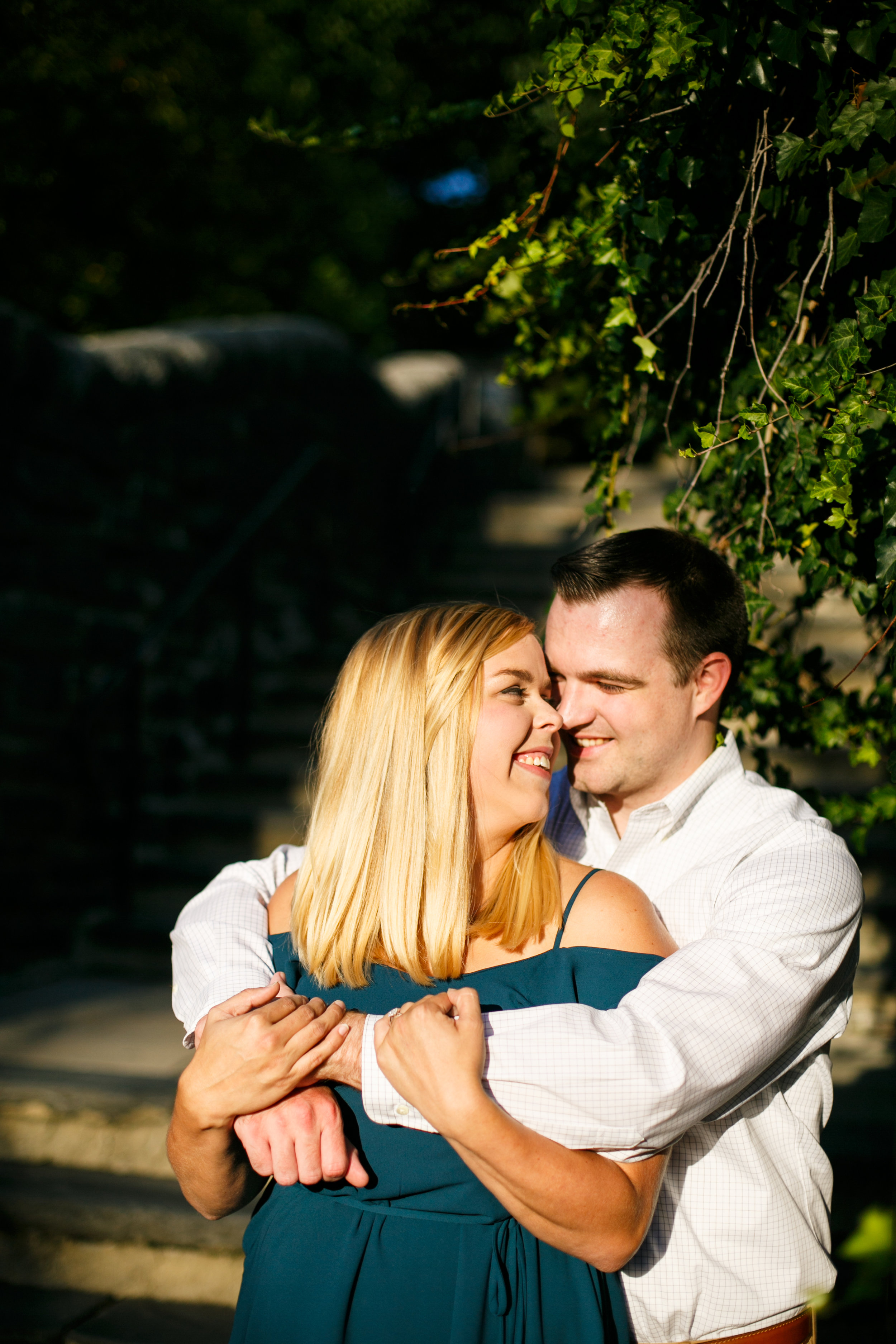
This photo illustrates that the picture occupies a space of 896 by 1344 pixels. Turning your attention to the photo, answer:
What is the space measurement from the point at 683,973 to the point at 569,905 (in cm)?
26

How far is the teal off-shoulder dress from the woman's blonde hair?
10 centimetres

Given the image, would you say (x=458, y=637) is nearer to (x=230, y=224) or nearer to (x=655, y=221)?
(x=655, y=221)

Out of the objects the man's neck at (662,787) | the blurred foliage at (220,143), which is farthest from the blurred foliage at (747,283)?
the blurred foliage at (220,143)

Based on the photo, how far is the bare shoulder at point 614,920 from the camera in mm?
1500

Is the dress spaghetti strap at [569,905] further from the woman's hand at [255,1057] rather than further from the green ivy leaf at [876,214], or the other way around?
the green ivy leaf at [876,214]

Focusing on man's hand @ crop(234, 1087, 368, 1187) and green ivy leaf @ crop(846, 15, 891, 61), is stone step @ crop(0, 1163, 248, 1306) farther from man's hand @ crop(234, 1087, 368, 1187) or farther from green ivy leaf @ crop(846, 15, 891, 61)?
green ivy leaf @ crop(846, 15, 891, 61)

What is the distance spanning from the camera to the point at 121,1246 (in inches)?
108

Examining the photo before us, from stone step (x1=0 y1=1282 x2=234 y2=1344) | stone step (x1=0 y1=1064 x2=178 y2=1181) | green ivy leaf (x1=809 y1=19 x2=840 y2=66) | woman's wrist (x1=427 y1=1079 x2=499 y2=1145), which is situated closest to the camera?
woman's wrist (x1=427 y1=1079 x2=499 y2=1145)

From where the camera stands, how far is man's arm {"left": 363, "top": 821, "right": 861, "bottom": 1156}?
125 centimetres

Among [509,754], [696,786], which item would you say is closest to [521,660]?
[509,754]

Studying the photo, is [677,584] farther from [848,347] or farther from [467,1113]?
[467,1113]

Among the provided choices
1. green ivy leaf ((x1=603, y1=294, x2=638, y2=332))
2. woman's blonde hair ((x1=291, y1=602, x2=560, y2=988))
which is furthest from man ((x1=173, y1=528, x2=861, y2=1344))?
green ivy leaf ((x1=603, y1=294, x2=638, y2=332))

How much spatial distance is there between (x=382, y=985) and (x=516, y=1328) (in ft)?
1.61

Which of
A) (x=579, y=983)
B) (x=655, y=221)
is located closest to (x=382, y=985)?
(x=579, y=983)
